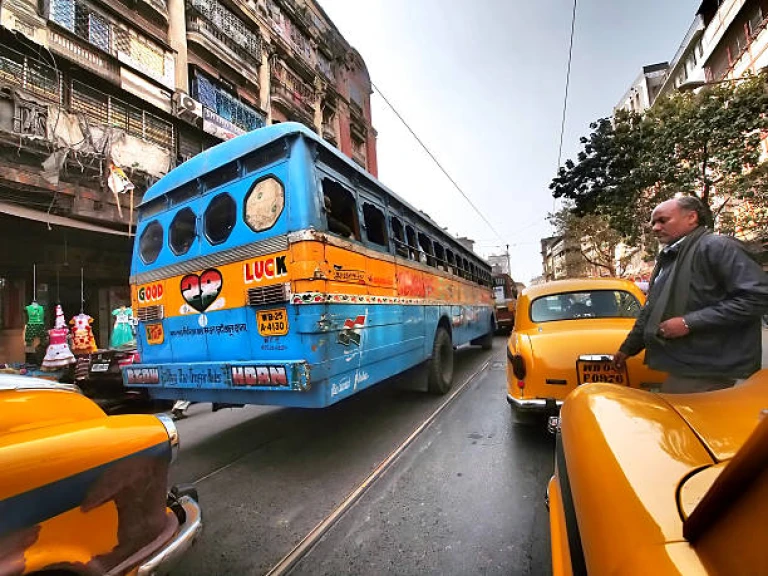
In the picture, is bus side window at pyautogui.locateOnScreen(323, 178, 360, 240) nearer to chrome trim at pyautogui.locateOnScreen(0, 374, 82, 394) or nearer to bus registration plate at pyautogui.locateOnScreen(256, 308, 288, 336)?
bus registration plate at pyautogui.locateOnScreen(256, 308, 288, 336)

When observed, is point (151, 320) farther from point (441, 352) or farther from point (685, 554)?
point (685, 554)

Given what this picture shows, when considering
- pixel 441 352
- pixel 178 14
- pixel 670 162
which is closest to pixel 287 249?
pixel 441 352

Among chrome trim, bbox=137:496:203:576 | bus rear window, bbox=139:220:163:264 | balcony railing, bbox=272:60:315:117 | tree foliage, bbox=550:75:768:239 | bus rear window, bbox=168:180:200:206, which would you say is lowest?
chrome trim, bbox=137:496:203:576

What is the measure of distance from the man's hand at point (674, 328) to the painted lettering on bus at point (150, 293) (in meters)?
4.52

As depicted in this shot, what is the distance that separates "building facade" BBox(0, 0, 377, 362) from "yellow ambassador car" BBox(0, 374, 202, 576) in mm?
7840

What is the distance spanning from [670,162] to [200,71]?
15251 mm

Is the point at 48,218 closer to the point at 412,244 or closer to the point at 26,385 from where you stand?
the point at 412,244

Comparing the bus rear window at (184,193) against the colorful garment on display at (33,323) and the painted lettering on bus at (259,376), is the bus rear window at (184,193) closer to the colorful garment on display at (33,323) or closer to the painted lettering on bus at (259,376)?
the painted lettering on bus at (259,376)

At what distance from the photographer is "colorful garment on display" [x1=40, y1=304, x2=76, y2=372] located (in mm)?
7452

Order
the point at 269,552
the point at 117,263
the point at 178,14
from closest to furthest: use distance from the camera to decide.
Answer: the point at 269,552
the point at 117,263
the point at 178,14

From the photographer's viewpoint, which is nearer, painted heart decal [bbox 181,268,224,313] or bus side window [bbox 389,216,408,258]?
painted heart decal [bbox 181,268,224,313]

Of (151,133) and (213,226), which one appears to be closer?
(213,226)

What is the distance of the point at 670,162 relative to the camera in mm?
11984

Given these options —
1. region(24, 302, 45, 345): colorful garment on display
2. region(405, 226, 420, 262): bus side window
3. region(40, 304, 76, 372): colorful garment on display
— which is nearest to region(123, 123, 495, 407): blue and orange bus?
region(405, 226, 420, 262): bus side window
